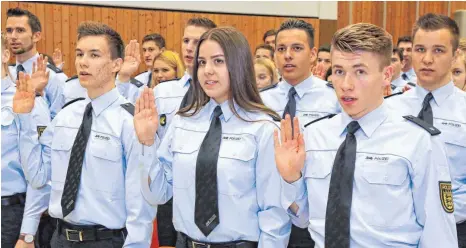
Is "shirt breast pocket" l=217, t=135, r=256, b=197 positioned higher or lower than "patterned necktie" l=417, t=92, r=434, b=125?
lower

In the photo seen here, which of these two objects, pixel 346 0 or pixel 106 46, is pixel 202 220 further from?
pixel 346 0

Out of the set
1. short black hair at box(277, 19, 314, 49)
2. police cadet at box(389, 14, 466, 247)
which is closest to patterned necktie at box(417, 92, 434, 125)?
police cadet at box(389, 14, 466, 247)

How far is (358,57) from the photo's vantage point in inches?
89.0

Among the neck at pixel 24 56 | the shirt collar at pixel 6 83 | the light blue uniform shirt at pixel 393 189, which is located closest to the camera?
the light blue uniform shirt at pixel 393 189

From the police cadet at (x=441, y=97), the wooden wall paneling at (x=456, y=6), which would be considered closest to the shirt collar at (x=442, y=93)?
the police cadet at (x=441, y=97)

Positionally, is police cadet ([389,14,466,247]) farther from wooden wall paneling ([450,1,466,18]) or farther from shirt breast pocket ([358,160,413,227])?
wooden wall paneling ([450,1,466,18])

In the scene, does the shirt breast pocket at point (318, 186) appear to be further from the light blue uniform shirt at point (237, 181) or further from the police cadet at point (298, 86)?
the police cadet at point (298, 86)

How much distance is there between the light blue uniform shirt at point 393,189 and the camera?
2.15 metres

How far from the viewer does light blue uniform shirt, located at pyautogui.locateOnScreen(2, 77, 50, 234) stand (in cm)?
323

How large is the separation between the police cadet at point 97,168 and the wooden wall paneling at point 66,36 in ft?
18.7

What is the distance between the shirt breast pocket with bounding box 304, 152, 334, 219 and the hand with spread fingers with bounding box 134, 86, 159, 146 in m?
0.74

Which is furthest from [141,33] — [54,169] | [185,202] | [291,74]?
[185,202]

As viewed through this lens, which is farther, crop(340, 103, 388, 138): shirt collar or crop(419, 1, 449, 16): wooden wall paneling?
crop(419, 1, 449, 16): wooden wall paneling

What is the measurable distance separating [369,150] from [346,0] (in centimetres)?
959
